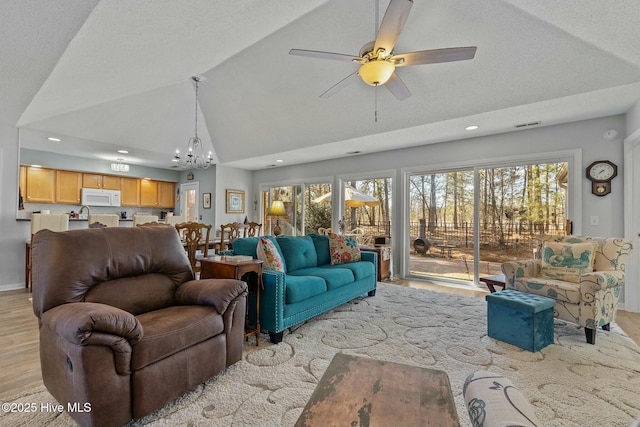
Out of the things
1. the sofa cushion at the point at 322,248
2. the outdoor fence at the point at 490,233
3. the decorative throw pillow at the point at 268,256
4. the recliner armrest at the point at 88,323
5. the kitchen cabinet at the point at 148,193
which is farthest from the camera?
the kitchen cabinet at the point at 148,193

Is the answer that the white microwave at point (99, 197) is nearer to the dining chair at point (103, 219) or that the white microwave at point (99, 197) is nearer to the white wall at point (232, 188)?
the white wall at point (232, 188)

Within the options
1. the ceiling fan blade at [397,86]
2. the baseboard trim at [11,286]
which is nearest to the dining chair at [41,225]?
the baseboard trim at [11,286]

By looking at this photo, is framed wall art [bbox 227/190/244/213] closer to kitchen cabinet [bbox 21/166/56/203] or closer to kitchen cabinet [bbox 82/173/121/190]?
kitchen cabinet [bbox 82/173/121/190]

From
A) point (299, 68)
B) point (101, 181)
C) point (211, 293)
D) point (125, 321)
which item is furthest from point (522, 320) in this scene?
point (101, 181)

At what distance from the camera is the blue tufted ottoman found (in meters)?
2.56

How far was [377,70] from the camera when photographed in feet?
8.21

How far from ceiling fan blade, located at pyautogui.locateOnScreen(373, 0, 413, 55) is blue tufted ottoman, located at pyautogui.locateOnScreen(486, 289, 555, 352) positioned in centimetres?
240

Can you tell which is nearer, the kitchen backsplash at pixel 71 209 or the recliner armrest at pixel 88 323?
the recliner armrest at pixel 88 323

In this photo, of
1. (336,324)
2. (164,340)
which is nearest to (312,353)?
(336,324)

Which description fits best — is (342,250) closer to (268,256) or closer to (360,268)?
(360,268)

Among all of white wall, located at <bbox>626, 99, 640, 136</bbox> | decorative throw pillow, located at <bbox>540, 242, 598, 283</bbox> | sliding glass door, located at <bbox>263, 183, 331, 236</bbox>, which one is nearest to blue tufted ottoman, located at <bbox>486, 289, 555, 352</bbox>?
decorative throw pillow, located at <bbox>540, 242, 598, 283</bbox>

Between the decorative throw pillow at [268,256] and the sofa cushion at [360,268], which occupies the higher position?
the decorative throw pillow at [268,256]

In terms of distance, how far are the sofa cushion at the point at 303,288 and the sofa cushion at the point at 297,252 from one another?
1.72ft

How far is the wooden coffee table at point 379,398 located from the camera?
41.3 inches
